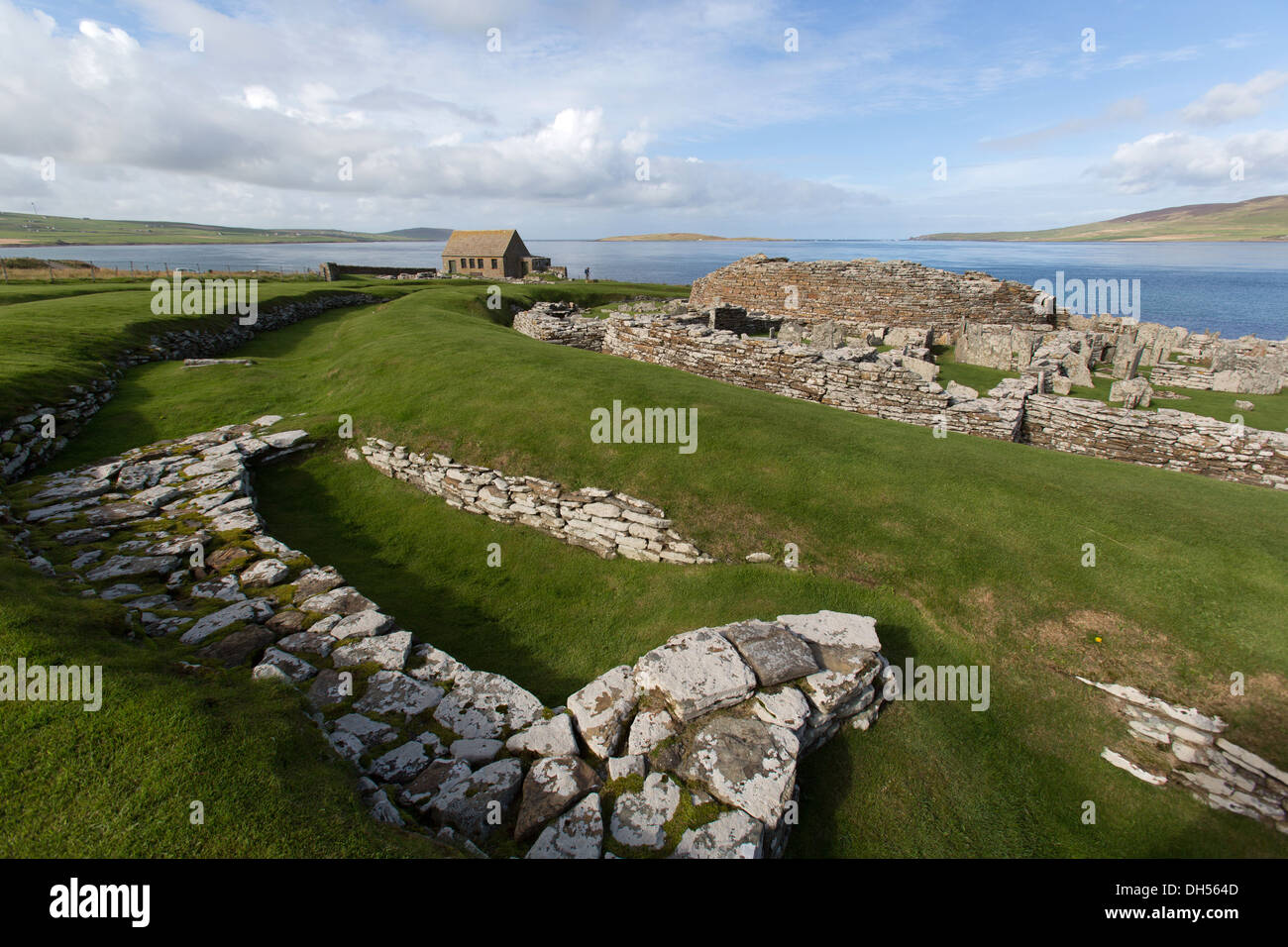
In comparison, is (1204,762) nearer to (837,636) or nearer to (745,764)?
(837,636)

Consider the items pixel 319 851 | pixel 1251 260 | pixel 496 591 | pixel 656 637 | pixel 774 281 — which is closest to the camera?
pixel 319 851

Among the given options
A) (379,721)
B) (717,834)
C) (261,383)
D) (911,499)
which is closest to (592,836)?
(717,834)

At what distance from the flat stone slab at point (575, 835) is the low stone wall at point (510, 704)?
0.05 ft

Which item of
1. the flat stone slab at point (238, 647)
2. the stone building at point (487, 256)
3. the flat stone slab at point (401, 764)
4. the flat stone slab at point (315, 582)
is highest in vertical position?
the stone building at point (487, 256)

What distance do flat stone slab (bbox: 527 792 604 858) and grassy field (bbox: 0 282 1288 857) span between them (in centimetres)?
223

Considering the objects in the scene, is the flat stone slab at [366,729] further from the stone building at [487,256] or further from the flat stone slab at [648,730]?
the stone building at [487,256]

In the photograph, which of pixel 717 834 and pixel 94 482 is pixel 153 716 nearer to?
pixel 717 834

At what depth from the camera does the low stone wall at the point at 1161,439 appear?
1370 centimetres

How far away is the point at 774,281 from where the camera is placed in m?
36.6

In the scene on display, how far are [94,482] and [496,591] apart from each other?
9028mm

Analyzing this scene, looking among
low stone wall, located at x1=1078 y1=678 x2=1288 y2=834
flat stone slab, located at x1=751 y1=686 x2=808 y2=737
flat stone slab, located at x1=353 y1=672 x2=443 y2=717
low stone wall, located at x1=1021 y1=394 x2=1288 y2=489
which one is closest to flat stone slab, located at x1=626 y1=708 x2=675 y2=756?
flat stone slab, located at x1=751 y1=686 x2=808 y2=737

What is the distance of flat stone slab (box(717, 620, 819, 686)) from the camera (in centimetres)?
672

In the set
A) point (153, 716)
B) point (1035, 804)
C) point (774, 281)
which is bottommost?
point (1035, 804)

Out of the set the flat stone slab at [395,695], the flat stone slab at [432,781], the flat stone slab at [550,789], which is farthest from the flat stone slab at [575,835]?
the flat stone slab at [395,695]
